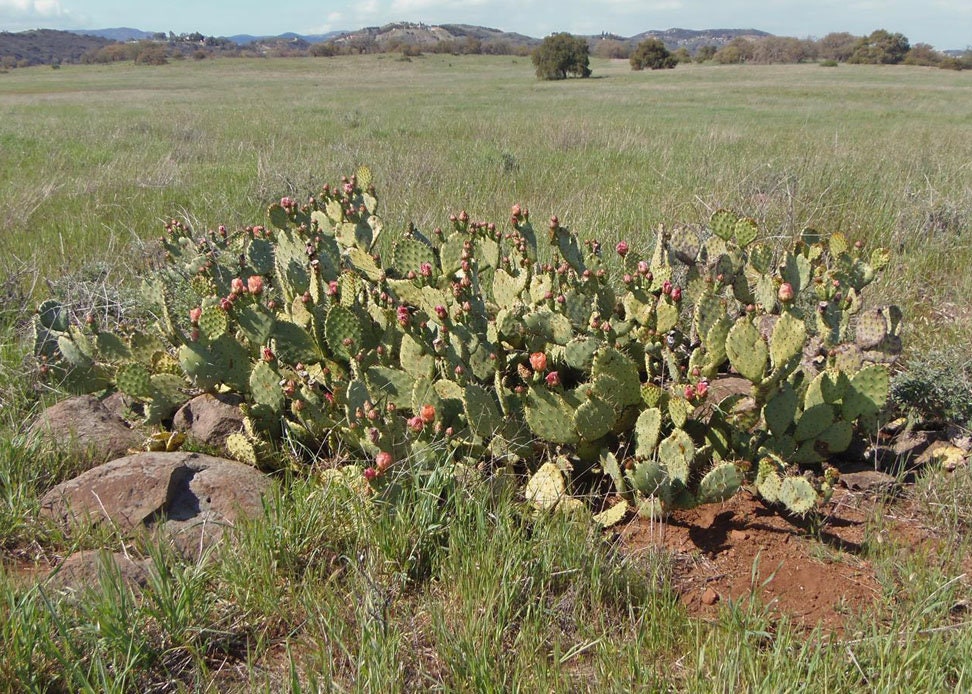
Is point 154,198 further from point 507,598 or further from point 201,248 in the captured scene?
point 507,598

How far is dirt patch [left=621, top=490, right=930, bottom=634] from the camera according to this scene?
2.01 meters

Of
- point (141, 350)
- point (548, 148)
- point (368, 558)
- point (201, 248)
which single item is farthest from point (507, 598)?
point (548, 148)

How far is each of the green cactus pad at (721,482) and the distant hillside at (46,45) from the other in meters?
137

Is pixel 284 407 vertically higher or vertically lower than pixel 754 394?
lower

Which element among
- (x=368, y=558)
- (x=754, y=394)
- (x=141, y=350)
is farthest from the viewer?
(x=141, y=350)

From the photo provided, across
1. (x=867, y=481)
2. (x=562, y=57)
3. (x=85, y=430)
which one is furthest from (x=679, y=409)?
(x=562, y=57)

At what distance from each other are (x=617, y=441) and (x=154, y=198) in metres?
6.06

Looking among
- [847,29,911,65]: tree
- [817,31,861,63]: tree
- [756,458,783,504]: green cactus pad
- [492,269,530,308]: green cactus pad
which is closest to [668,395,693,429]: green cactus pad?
[756,458,783,504]: green cactus pad

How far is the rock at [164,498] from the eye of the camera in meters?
2.26

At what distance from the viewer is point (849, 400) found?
8.42 feet

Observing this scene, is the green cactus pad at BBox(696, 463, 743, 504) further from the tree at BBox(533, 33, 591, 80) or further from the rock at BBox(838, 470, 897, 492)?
the tree at BBox(533, 33, 591, 80)

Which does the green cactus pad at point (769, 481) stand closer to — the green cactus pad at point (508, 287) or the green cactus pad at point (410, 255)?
the green cactus pad at point (508, 287)

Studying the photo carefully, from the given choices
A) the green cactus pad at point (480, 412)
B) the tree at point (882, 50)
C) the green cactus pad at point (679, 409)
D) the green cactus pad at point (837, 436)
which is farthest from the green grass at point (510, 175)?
the tree at point (882, 50)

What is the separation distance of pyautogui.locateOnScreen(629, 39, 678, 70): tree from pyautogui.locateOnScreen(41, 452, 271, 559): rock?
2398 inches
